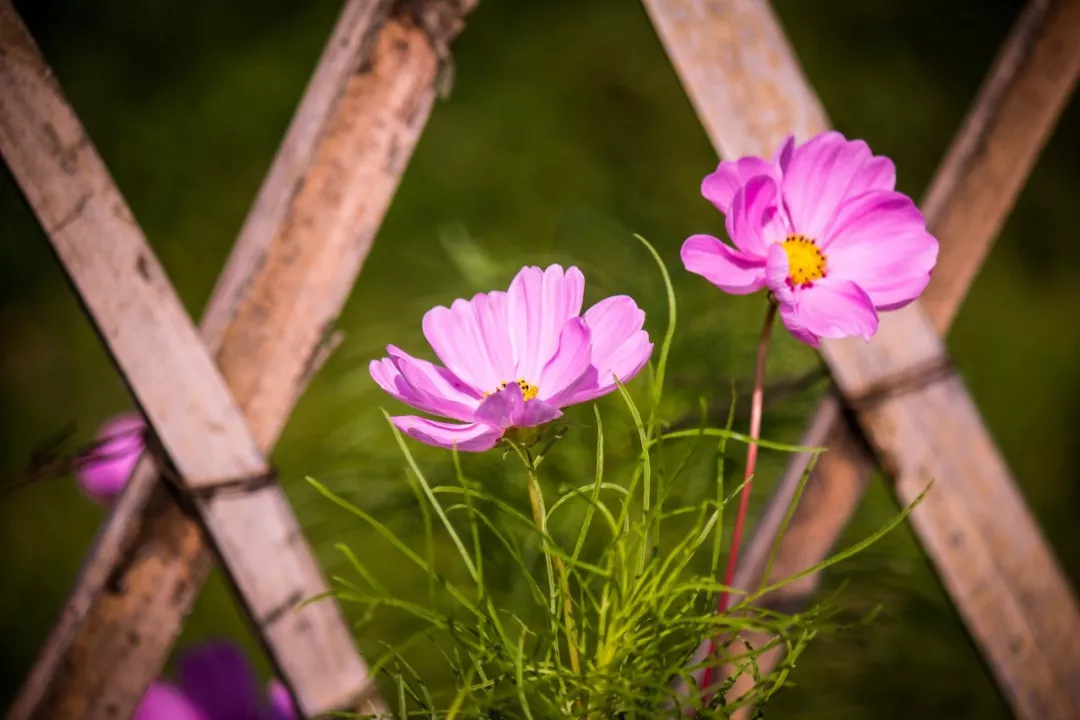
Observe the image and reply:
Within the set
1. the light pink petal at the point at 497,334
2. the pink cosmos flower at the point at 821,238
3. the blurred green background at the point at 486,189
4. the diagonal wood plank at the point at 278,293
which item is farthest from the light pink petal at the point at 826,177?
the blurred green background at the point at 486,189

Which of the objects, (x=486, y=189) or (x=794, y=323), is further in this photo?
(x=486, y=189)

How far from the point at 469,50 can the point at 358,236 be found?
132 cm

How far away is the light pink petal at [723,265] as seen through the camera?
0.28 m

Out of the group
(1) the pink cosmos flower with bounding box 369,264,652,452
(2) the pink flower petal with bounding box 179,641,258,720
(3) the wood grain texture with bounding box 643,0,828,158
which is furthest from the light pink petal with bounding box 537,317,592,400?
(3) the wood grain texture with bounding box 643,0,828,158

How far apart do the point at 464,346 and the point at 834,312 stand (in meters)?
0.12

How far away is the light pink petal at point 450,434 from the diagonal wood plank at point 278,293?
0.27 m

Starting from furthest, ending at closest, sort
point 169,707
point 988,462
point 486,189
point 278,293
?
1. point 486,189
2. point 988,462
3. point 278,293
4. point 169,707

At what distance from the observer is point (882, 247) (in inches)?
11.5

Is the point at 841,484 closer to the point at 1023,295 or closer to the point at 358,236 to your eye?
the point at 358,236

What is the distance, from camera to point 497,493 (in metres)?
0.61

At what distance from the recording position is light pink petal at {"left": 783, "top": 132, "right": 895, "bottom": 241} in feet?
0.94

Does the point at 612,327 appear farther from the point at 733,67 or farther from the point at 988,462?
the point at 988,462

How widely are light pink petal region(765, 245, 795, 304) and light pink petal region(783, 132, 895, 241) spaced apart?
1.2 inches

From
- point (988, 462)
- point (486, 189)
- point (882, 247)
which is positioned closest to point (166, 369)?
point (882, 247)
